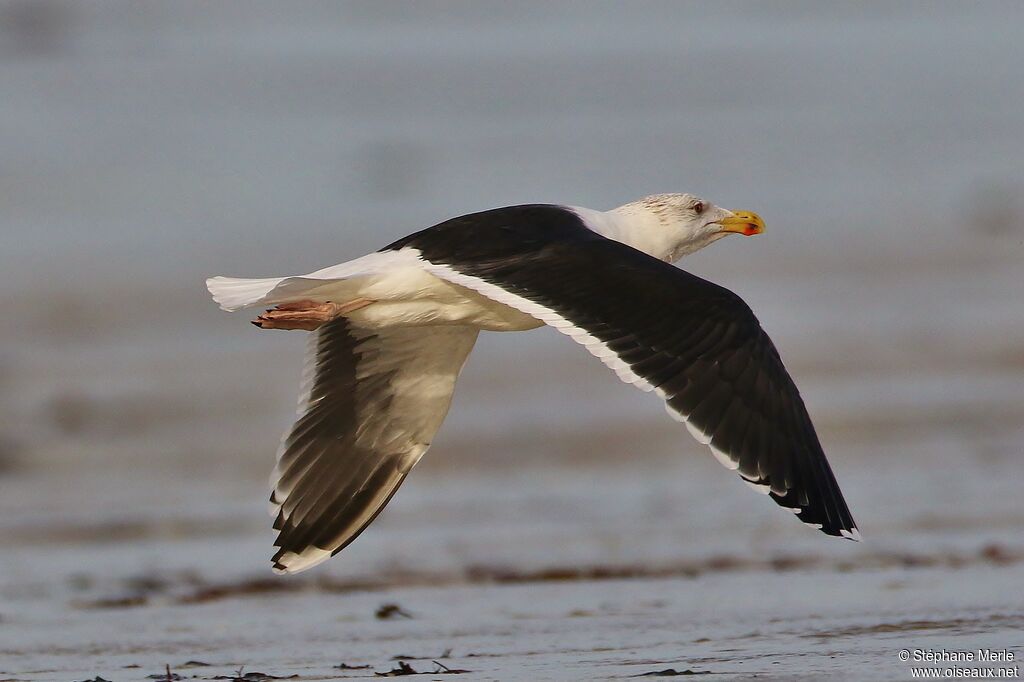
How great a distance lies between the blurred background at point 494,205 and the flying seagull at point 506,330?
3.53ft

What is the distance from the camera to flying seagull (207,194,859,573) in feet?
21.5

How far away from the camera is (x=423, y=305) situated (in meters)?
7.75

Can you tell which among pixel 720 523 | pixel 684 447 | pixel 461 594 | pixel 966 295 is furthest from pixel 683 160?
pixel 461 594

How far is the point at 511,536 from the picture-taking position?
977 centimetres

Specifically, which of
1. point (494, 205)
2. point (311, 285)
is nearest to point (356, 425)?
point (311, 285)

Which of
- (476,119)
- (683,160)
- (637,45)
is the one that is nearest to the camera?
(683,160)

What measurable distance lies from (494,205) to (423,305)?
9729 millimetres

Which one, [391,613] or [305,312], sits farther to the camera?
[391,613]

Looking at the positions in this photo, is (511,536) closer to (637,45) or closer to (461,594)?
(461,594)

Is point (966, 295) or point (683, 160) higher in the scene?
point (683, 160)

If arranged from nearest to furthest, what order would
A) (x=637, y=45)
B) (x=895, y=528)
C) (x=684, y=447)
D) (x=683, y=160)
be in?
1. (x=895, y=528)
2. (x=684, y=447)
3. (x=683, y=160)
4. (x=637, y=45)

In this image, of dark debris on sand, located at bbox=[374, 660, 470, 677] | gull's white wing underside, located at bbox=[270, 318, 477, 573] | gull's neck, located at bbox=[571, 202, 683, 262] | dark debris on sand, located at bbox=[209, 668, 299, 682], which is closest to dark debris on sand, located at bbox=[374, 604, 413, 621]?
gull's white wing underside, located at bbox=[270, 318, 477, 573]

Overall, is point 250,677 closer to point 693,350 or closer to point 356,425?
point 356,425

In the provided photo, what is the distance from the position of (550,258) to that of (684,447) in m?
4.77
